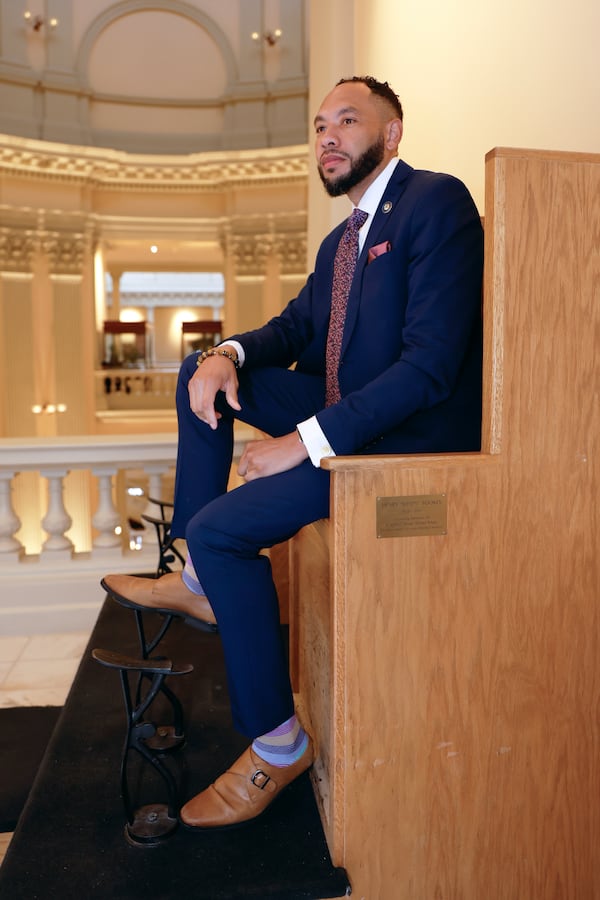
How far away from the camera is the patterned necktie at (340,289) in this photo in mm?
1844

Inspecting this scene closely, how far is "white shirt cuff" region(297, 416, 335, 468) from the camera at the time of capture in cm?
151

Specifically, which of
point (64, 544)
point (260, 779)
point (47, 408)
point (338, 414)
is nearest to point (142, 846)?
point (260, 779)

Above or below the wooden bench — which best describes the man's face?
above

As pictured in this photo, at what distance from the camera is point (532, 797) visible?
1.49 metres

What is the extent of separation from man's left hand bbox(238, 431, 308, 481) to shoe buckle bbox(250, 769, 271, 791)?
633mm

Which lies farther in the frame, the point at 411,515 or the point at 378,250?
the point at 378,250

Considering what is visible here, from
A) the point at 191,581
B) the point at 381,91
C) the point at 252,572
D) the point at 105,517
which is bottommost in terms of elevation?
the point at 105,517

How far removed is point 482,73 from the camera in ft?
8.65

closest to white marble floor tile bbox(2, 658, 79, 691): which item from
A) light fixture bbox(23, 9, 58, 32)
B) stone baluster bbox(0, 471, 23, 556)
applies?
stone baluster bbox(0, 471, 23, 556)

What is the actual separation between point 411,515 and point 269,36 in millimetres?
10598

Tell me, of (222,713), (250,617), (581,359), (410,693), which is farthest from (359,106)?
(222,713)

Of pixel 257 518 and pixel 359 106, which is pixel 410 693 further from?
pixel 359 106

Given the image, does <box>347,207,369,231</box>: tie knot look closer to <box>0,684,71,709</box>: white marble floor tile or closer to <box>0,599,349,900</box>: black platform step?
<box>0,599,349,900</box>: black platform step

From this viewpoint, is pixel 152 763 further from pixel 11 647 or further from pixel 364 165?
pixel 11 647
